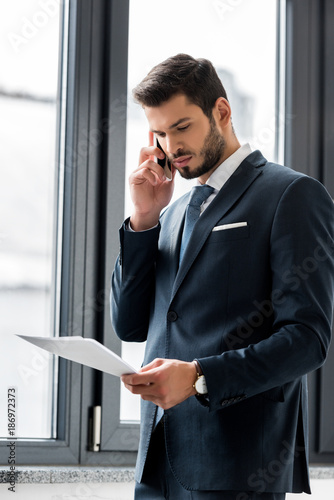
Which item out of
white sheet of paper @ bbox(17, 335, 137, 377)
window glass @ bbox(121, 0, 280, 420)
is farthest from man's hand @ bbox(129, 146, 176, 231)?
window glass @ bbox(121, 0, 280, 420)

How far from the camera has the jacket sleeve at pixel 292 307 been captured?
133 cm

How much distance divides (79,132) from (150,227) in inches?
34.8

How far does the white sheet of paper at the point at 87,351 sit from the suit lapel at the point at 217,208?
9.9 inches

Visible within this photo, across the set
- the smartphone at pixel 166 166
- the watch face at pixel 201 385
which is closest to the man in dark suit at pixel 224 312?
the watch face at pixel 201 385

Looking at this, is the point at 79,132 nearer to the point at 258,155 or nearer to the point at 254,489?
the point at 258,155

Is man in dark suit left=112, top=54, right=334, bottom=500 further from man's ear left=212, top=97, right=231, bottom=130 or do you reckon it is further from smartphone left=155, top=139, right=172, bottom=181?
smartphone left=155, top=139, right=172, bottom=181

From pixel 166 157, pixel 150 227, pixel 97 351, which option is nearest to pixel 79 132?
pixel 166 157

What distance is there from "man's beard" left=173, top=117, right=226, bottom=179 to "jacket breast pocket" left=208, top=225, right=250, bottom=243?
0.20 m

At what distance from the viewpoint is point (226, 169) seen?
1.63m

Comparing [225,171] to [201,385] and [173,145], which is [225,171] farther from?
[201,385]

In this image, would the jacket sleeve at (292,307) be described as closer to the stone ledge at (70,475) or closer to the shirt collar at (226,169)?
the shirt collar at (226,169)

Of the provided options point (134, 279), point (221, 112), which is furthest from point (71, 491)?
point (221, 112)

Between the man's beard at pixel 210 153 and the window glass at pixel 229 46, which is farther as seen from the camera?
the window glass at pixel 229 46

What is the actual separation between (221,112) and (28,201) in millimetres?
952
